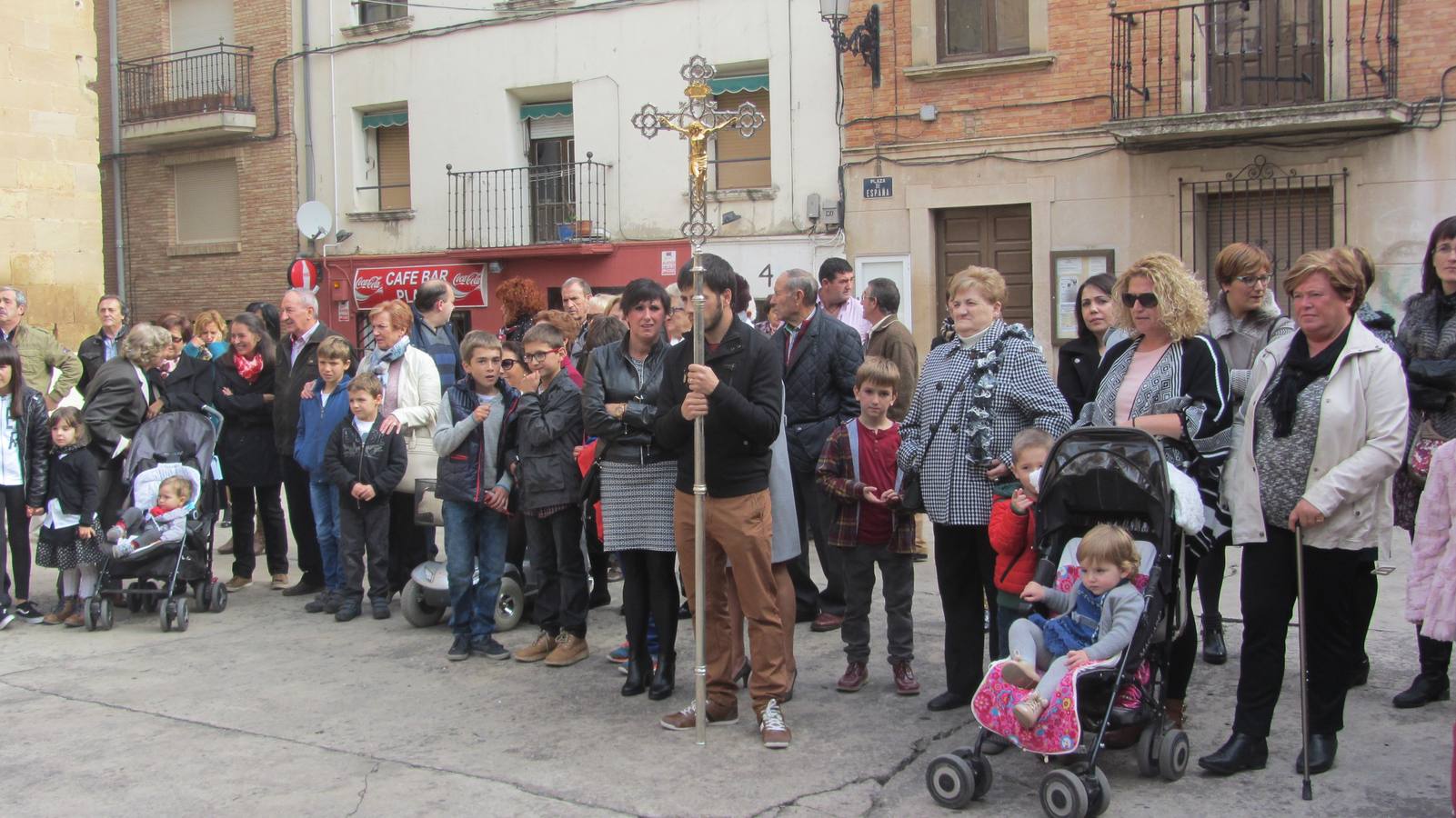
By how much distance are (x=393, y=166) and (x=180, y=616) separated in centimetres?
1485

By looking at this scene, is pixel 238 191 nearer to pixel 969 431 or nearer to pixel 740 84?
pixel 740 84

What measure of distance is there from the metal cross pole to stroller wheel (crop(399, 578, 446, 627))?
8.11 ft

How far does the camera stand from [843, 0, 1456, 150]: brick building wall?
14039mm

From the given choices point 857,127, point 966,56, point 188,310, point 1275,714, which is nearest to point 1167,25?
point 966,56

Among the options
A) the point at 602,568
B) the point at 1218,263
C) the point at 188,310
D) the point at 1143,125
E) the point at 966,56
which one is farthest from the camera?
the point at 188,310

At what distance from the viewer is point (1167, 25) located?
1522cm

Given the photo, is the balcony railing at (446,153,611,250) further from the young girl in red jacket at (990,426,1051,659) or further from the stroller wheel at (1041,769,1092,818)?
the stroller wheel at (1041,769,1092,818)

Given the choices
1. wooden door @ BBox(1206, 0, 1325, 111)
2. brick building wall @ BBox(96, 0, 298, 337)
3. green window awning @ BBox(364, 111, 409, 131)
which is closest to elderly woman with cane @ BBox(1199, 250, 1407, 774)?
wooden door @ BBox(1206, 0, 1325, 111)

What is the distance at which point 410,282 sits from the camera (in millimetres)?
20719

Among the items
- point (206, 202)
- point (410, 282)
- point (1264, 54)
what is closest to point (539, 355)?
point (1264, 54)

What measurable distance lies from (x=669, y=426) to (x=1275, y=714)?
284 cm

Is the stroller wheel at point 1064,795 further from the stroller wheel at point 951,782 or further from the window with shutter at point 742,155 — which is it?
the window with shutter at point 742,155

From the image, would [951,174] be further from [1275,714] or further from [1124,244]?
[1275,714]

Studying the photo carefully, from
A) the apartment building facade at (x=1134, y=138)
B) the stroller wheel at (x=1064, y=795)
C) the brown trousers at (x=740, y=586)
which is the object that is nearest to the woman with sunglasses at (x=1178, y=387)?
the stroller wheel at (x=1064, y=795)
